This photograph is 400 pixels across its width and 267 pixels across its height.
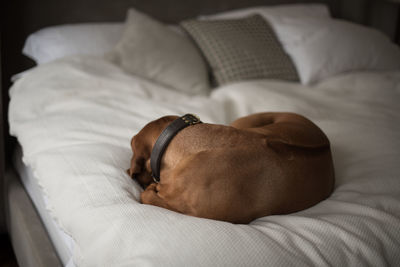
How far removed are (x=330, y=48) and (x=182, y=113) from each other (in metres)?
1.24

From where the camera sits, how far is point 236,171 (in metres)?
0.92

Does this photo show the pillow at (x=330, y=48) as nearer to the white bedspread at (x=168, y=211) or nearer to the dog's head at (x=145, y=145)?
the white bedspread at (x=168, y=211)

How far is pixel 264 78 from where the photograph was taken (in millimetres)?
2193

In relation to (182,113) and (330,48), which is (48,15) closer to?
(182,113)

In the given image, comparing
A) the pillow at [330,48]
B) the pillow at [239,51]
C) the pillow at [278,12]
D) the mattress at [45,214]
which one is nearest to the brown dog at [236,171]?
the mattress at [45,214]

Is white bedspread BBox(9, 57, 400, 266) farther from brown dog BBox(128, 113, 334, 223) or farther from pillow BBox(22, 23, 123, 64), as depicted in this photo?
pillow BBox(22, 23, 123, 64)

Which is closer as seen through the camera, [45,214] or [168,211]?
[168,211]

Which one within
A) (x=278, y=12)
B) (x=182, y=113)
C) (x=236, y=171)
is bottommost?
(x=182, y=113)

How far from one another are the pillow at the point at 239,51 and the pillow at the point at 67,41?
20.1 inches

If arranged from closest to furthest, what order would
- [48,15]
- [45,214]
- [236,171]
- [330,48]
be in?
1. [236,171]
2. [45,214]
3. [48,15]
4. [330,48]

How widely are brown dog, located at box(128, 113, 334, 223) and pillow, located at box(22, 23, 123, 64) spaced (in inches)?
42.8

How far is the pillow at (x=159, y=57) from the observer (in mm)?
1931

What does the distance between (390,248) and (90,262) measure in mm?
713

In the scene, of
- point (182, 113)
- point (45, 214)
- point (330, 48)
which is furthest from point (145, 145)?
point (330, 48)
